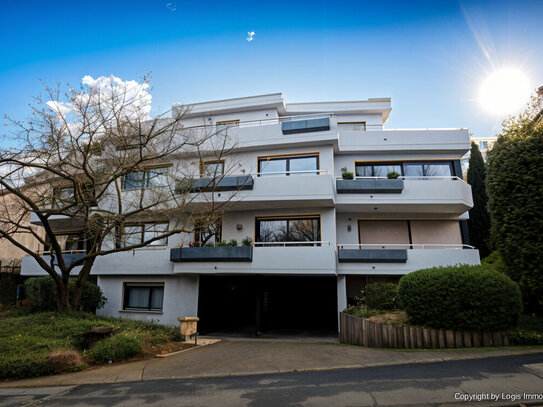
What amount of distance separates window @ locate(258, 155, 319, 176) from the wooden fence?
7.45m

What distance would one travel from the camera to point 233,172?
1662 cm

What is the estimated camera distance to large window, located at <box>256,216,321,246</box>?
15.6 metres

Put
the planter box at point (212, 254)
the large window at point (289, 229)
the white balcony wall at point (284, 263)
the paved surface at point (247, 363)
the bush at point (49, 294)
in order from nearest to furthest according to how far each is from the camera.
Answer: the paved surface at point (247, 363)
the white balcony wall at point (284, 263)
the planter box at point (212, 254)
the bush at point (49, 294)
the large window at point (289, 229)

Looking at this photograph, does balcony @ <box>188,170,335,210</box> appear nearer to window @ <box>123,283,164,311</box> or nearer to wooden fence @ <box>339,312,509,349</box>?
window @ <box>123,283,164,311</box>

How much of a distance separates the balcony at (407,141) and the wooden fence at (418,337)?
9.25 m

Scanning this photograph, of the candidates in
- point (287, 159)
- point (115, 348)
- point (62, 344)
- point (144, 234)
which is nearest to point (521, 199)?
point (287, 159)

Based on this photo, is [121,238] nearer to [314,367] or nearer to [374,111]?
[314,367]

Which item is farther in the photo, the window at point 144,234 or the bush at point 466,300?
the window at point 144,234

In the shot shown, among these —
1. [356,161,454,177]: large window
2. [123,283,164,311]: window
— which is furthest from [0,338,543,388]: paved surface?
[356,161,454,177]: large window

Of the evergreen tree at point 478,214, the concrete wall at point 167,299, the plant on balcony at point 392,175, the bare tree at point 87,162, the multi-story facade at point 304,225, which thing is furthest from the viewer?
the evergreen tree at point 478,214

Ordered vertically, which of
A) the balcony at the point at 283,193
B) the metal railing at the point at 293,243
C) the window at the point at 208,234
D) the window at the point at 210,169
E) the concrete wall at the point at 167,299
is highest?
the window at the point at 210,169

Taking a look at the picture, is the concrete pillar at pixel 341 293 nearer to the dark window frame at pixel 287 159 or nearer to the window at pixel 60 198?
the dark window frame at pixel 287 159

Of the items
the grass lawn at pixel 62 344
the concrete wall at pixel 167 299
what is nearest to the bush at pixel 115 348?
the grass lawn at pixel 62 344

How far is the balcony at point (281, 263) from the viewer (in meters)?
13.8
